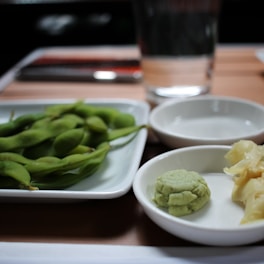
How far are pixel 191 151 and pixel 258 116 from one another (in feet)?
0.60

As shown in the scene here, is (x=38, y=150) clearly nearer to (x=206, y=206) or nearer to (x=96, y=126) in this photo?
(x=96, y=126)

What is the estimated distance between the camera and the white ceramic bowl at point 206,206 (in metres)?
0.41

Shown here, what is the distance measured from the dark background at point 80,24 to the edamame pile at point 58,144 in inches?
40.9

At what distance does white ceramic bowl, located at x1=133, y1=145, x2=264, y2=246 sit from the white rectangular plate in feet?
0.09

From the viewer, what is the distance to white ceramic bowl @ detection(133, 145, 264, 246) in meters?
0.41

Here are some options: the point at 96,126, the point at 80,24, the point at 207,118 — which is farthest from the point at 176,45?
the point at 80,24

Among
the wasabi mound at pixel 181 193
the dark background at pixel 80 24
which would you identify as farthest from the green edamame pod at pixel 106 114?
the dark background at pixel 80 24

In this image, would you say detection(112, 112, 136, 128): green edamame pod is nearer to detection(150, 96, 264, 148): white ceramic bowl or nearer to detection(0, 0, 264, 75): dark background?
detection(150, 96, 264, 148): white ceramic bowl

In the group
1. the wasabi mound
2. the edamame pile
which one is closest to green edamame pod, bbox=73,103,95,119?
the edamame pile

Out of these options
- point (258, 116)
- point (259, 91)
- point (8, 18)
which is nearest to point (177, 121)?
point (258, 116)

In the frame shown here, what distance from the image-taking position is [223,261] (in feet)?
1.36

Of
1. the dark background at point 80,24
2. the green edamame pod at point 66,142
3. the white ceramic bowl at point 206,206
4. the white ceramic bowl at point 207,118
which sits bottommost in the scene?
the dark background at point 80,24

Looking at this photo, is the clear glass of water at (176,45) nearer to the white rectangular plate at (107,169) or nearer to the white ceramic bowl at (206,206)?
the white rectangular plate at (107,169)

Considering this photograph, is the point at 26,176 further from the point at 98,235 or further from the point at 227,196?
the point at 227,196
